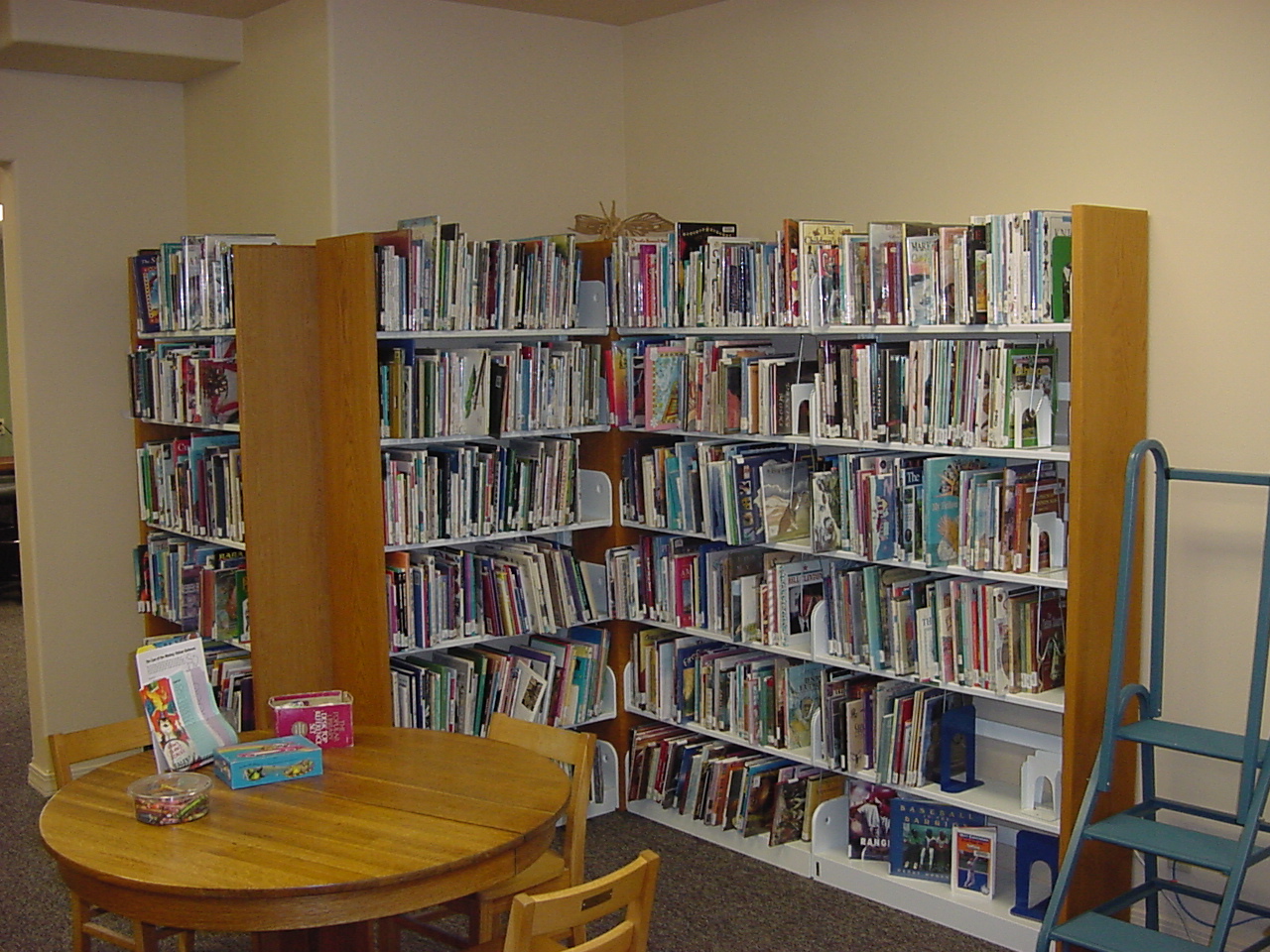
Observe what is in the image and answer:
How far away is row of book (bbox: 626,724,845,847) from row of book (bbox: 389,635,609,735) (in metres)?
0.27

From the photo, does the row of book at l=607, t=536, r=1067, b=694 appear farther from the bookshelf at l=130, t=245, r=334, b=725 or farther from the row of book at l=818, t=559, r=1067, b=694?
the bookshelf at l=130, t=245, r=334, b=725

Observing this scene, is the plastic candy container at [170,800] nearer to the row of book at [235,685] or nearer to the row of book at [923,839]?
the row of book at [235,685]

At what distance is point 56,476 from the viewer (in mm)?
5410

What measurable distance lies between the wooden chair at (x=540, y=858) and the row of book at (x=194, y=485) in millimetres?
1494

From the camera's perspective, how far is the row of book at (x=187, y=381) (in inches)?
183

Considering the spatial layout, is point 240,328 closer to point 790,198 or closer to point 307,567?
point 307,567

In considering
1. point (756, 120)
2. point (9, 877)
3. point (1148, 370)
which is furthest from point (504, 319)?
point (9, 877)

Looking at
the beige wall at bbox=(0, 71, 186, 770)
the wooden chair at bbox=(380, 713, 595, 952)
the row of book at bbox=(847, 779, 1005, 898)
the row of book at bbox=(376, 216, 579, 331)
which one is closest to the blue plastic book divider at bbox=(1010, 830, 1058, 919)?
the row of book at bbox=(847, 779, 1005, 898)

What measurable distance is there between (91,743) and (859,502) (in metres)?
2.24

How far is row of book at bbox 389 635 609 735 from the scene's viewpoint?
4.48 m

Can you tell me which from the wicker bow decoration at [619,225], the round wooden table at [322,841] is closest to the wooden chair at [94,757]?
the round wooden table at [322,841]

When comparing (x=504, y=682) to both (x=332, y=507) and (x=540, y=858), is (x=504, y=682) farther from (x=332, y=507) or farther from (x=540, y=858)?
(x=540, y=858)

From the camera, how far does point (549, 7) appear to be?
200 inches

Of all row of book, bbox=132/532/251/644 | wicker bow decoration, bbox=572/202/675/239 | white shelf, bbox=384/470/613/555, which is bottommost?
row of book, bbox=132/532/251/644
